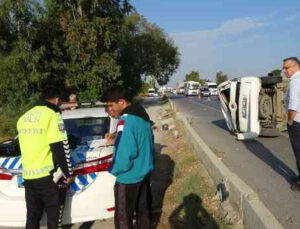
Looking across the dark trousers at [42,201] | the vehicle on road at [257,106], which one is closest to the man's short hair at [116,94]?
the dark trousers at [42,201]

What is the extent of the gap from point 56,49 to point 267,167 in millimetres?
17175

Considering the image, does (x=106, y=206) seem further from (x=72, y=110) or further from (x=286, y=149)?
(x=286, y=149)

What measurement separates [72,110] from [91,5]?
20049 mm

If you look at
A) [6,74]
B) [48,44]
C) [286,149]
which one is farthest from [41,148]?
[48,44]

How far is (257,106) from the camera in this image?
12.1m

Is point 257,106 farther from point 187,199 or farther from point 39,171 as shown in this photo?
point 39,171

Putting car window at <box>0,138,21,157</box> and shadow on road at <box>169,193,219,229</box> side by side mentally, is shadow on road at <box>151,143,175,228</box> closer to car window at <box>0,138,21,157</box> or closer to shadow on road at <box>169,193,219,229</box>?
shadow on road at <box>169,193,219,229</box>

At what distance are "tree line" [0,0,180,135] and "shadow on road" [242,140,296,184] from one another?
10.1 meters

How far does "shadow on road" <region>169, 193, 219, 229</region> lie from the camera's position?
210 inches

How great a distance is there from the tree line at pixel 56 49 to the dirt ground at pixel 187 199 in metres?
10.6

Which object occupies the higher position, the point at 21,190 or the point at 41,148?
the point at 41,148

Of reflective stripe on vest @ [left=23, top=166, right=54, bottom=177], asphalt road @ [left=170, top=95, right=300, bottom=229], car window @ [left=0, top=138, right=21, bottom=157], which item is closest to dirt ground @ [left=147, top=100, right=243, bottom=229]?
asphalt road @ [left=170, top=95, right=300, bottom=229]

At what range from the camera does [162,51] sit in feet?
200

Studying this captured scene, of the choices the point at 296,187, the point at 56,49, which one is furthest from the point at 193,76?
the point at 296,187
